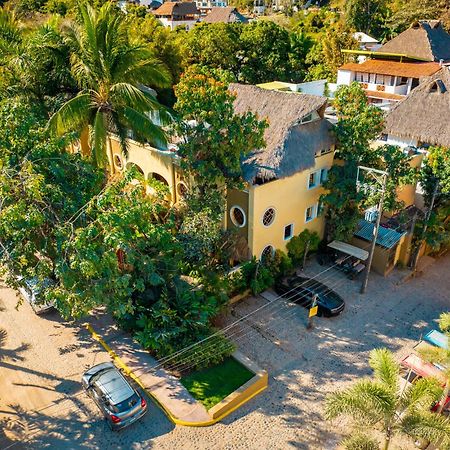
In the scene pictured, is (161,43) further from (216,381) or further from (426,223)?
(216,381)

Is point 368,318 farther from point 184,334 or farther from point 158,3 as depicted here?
point 158,3

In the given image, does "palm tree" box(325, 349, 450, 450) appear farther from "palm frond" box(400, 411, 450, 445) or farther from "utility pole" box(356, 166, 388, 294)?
"utility pole" box(356, 166, 388, 294)

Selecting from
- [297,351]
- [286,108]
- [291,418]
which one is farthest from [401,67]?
[291,418]

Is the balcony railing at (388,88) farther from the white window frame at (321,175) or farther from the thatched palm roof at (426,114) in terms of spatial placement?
the white window frame at (321,175)

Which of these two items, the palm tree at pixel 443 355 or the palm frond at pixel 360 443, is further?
the palm frond at pixel 360 443

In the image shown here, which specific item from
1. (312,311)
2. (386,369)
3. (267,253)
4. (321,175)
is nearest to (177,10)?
(321,175)

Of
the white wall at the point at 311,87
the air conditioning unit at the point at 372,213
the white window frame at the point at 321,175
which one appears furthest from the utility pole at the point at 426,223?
the white wall at the point at 311,87
